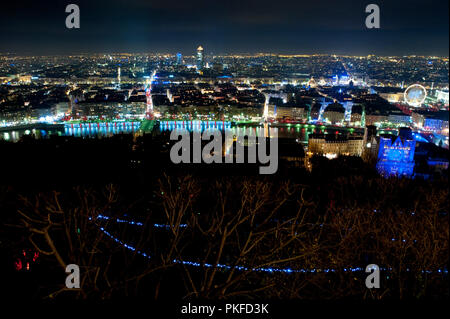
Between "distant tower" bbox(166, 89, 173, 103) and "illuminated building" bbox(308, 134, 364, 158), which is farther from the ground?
"distant tower" bbox(166, 89, 173, 103)

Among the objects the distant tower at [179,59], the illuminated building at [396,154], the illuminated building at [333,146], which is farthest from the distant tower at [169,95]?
the illuminated building at [396,154]

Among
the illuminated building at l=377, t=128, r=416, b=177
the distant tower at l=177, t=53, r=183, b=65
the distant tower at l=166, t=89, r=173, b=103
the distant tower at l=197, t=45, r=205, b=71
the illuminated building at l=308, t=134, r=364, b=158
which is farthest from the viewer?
the distant tower at l=177, t=53, r=183, b=65

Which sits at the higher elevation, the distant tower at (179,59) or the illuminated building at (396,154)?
the distant tower at (179,59)

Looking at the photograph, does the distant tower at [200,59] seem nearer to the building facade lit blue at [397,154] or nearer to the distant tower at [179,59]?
the distant tower at [179,59]

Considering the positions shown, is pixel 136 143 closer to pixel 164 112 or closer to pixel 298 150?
pixel 298 150

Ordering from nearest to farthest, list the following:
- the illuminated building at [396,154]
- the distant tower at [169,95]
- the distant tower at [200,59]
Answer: the illuminated building at [396,154]
the distant tower at [169,95]
the distant tower at [200,59]

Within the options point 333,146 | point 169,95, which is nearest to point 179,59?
point 169,95

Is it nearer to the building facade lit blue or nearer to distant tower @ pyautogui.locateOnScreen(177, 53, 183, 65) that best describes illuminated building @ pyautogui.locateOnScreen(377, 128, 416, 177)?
the building facade lit blue

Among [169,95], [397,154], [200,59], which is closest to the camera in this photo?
[397,154]

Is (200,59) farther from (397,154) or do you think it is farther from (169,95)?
(397,154)

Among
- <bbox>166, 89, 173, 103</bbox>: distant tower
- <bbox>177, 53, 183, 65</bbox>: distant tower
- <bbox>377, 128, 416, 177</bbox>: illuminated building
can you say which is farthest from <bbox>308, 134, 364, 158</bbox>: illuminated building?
<bbox>177, 53, 183, 65</bbox>: distant tower

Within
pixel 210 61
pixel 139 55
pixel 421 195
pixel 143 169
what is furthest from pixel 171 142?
pixel 210 61
